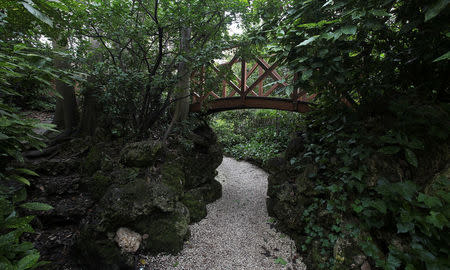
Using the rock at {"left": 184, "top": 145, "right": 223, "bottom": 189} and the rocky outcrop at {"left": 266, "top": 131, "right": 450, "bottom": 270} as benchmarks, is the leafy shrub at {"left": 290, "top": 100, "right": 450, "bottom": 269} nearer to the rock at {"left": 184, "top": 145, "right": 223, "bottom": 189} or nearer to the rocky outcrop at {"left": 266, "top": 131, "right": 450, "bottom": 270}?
the rocky outcrop at {"left": 266, "top": 131, "right": 450, "bottom": 270}

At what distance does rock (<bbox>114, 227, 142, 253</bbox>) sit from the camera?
2.49 metres

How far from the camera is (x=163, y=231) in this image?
9.35 feet

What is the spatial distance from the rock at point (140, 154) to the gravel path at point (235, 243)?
4.71ft

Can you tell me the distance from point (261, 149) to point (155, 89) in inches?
199

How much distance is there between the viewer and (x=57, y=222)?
2.83 metres

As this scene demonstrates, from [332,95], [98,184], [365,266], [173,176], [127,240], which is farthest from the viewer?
[173,176]

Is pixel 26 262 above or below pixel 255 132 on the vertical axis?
below

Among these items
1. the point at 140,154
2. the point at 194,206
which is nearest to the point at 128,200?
Result: the point at 140,154

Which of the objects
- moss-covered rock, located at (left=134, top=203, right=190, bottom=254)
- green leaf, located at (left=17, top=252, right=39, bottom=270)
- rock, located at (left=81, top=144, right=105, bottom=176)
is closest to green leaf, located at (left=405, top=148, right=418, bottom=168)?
moss-covered rock, located at (left=134, top=203, right=190, bottom=254)

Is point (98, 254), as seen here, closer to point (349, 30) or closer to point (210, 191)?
point (210, 191)

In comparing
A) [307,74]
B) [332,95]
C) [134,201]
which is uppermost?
[332,95]

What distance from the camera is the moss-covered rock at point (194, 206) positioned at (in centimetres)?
359

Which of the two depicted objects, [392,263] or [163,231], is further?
[163,231]

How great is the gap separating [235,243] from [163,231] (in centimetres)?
117
